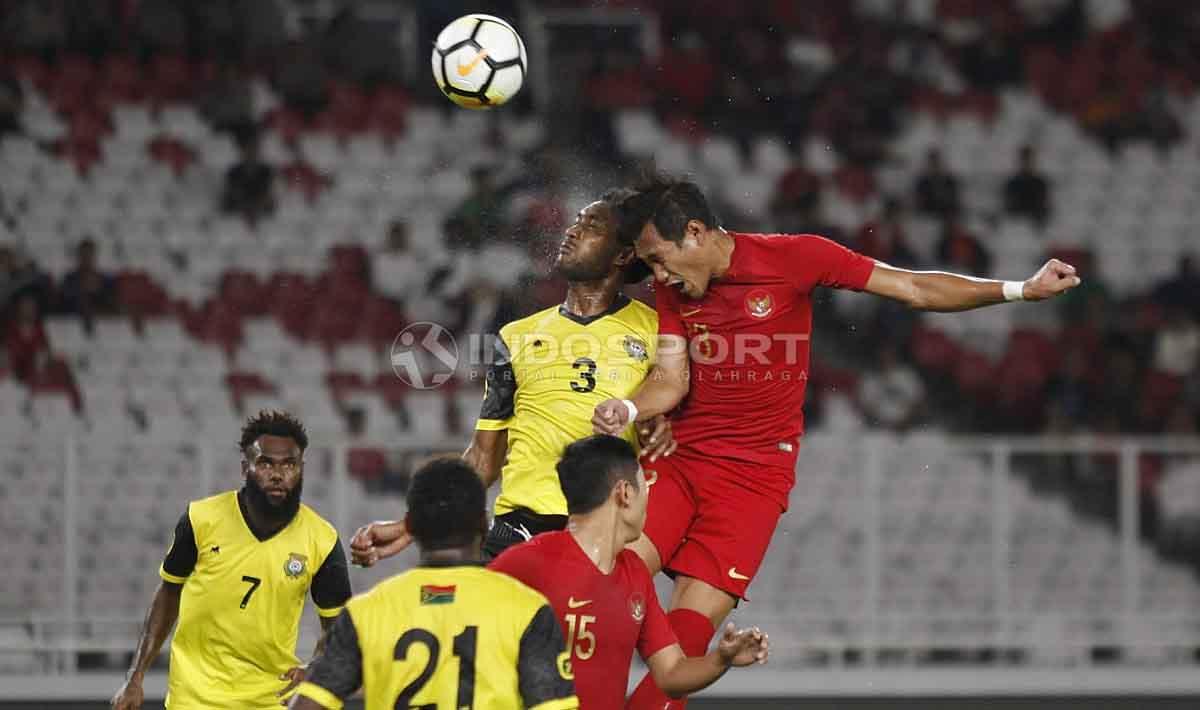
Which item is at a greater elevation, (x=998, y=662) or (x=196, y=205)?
(x=196, y=205)

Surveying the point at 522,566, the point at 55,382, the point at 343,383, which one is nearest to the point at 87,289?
the point at 55,382

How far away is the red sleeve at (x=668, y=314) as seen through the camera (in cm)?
595

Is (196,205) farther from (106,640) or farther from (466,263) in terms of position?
(106,640)

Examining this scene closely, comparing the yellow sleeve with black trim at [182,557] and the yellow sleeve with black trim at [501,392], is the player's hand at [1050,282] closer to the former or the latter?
the yellow sleeve with black trim at [501,392]

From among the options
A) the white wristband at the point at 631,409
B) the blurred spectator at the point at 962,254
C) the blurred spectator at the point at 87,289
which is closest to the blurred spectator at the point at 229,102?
the blurred spectator at the point at 87,289

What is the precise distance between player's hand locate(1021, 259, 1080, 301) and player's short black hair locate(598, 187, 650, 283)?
1376mm

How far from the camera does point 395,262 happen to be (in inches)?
500

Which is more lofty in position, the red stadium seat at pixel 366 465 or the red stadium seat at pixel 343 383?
the red stadium seat at pixel 343 383

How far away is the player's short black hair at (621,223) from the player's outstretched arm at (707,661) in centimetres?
174

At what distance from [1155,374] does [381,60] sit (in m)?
6.74

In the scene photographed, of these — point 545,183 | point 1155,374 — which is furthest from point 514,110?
point 1155,374

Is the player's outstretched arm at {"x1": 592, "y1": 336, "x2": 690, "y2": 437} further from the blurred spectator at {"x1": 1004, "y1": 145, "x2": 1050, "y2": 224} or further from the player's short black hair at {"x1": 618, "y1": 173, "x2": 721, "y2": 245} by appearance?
the blurred spectator at {"x1": 1004, "y1": 145, "x2": 1050, "y2": 224}

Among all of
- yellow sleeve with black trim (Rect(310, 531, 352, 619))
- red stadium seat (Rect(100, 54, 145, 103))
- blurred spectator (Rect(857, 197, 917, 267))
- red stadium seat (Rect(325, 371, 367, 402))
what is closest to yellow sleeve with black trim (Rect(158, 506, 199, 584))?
yellow sleeve with black trim (Rect(310, 531, 352, 619))

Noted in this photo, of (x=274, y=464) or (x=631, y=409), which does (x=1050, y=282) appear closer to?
(x=631, y=409)
